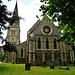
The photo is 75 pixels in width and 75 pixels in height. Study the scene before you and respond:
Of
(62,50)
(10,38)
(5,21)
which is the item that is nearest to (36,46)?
(62,50)

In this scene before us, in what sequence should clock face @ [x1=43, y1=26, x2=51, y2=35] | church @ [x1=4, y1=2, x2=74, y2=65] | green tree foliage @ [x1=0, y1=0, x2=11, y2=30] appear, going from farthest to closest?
1. clock face @ [x1=43, y1=26, x2=51, y2=35]
2. church @ [x1=4, y1=2, x2=74, y2=65]
3. green tree foliage @ [x1=0, y1=0, x2=11, y2=30]

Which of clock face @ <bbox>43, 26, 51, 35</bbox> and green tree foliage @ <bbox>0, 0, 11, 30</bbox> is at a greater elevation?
clock face @ <bbox>43, 26, 51, 35</bbox>

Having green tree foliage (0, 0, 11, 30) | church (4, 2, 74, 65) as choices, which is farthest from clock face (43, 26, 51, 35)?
green tree foliage (0, 0, 11, 30)

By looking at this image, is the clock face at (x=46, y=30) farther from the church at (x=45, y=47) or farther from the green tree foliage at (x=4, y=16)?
the green tree foliage at (x=4, y=16)

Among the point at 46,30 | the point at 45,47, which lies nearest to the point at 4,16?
the point at 45,47

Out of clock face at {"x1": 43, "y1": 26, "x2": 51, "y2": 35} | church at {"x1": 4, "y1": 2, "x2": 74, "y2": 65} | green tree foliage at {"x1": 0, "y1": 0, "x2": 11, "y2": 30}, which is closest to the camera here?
green tree foliage at {"x1": 0, "y1": 0, "x2": 11, "y2": 30}

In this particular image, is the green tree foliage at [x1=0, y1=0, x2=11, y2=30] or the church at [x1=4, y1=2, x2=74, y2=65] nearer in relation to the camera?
the green tree foliage at [x1=0, y1=0, x2=11, y2=30]

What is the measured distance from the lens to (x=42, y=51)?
890 inches

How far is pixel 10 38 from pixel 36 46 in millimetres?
28371

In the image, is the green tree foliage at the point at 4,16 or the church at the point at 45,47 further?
the church at the point at 45,47

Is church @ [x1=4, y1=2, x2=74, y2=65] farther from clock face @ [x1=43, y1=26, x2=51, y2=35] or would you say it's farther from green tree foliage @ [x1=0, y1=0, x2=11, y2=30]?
green tree foliage @ [x1=0, y1=0, x2=11, y2=30]

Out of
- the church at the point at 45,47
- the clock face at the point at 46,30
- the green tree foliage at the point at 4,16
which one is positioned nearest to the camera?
the green tree foliage at the point at 4,16

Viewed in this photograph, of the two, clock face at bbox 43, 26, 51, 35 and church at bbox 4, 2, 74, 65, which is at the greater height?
clock face at bbox 43, 26, 51, 35

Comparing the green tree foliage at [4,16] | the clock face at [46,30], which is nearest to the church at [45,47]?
the clock face at [46,30]
